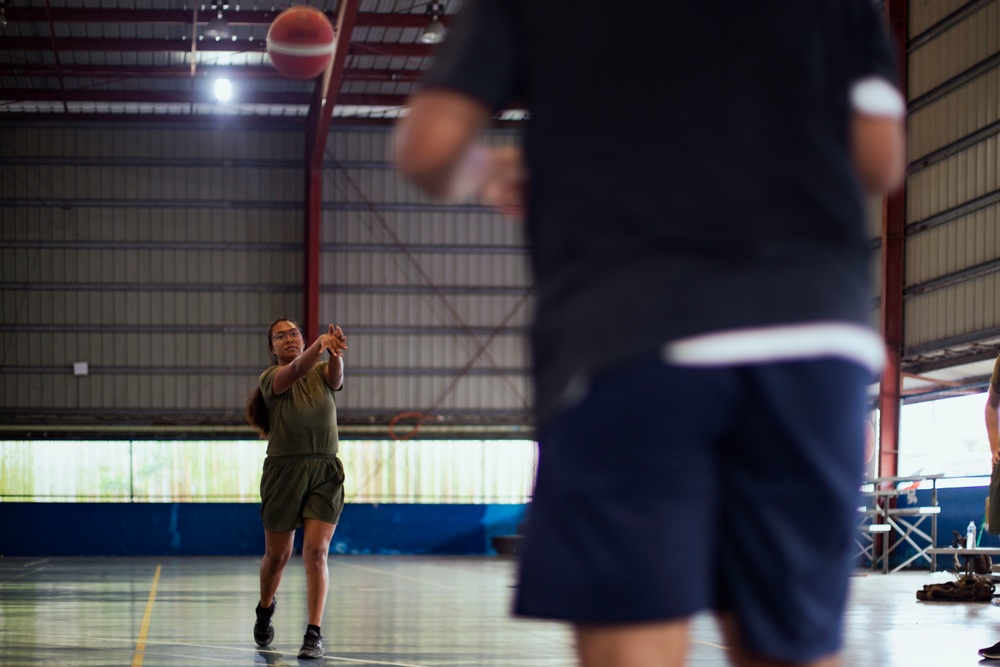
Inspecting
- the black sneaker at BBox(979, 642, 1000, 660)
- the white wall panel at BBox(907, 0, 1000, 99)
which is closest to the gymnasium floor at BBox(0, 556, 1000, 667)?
the black sneaker at BBox(979, 642, 1000, 660)

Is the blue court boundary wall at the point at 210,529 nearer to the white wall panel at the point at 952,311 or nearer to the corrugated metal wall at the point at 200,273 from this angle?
the corrugated metal wall at the point at 200,273

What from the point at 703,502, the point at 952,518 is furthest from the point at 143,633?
the point at 952,518

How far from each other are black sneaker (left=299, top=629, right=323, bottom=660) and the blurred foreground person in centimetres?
527

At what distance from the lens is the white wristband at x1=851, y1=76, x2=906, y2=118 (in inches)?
64.6

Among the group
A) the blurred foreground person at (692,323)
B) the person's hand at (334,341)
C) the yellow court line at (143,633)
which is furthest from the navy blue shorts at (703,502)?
the yellow court line at (143,633)

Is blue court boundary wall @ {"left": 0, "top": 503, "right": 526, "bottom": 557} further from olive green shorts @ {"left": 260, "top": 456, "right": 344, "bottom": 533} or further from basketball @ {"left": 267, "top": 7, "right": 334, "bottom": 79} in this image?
olive green shorts @ {"left": 260, "top": 456, "right": 344, "bottom": 533}

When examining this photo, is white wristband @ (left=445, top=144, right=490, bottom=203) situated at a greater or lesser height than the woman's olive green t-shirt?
greater

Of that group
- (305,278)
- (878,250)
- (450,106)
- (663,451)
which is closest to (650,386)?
(663,451)

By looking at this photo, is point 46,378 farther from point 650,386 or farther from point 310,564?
point 650,386

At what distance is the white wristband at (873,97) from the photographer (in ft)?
5.38

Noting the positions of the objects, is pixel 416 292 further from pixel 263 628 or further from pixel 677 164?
pixel 677 164

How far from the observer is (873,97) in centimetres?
164

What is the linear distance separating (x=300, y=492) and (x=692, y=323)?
228 inches

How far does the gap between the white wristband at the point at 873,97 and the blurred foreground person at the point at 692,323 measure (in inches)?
0.8
